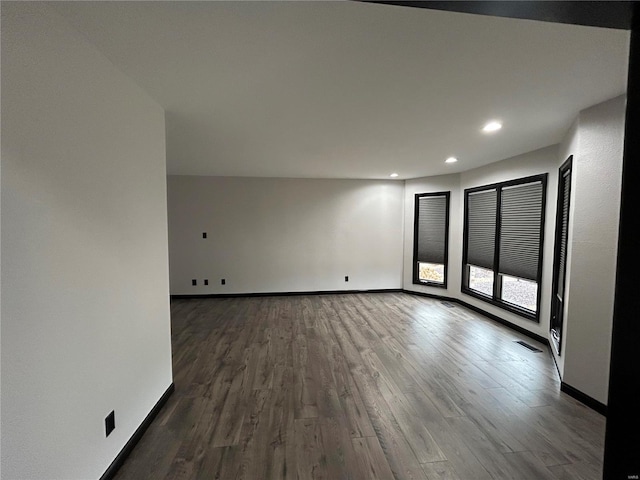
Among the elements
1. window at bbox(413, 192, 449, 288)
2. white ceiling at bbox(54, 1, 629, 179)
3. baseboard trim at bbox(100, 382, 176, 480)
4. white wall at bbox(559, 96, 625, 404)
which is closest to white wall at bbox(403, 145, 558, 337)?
window at bbox(413, 192, 449, 288)

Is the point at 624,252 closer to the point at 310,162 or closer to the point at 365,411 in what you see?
the point at 365,411

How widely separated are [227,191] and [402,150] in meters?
3.74

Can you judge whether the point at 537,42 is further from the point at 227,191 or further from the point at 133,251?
the point at 227,191

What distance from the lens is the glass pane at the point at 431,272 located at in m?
5.75

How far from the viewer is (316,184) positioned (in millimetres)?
5945

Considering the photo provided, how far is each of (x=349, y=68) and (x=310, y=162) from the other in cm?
264

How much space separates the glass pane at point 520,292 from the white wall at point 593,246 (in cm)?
145

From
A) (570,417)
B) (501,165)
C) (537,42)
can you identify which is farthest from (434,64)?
(501,165)

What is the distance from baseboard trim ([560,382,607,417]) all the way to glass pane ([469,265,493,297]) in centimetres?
222

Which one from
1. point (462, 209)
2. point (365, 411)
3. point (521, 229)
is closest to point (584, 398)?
point (365, 411)

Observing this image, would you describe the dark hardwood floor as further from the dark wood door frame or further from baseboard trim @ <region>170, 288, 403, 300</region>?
baseboard trim @ <region>170, 288, 403, 300</region>

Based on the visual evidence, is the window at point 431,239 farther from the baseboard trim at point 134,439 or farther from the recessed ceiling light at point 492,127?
the baseboard trim at point 134,439

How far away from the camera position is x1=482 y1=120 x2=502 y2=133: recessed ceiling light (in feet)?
8.56

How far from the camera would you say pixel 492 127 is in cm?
272
